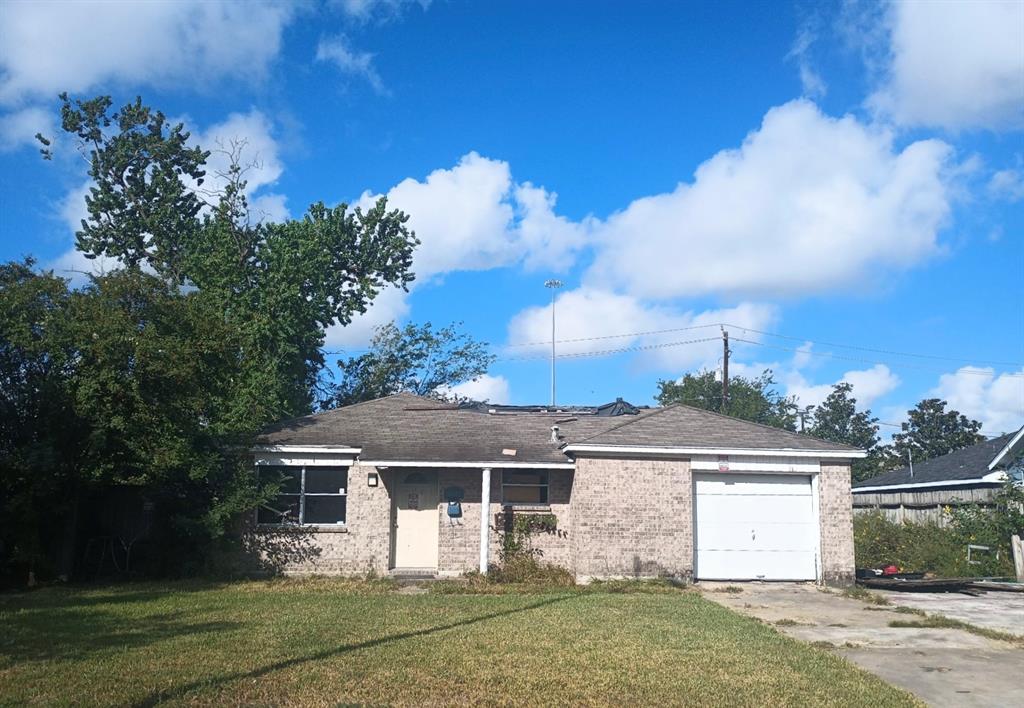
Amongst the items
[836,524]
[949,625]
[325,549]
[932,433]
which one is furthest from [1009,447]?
[932,433]

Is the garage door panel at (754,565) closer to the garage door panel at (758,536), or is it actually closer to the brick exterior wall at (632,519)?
the garage door panel at (758,536)

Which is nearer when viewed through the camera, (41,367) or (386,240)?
(41,367)

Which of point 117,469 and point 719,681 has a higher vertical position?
point 117,469

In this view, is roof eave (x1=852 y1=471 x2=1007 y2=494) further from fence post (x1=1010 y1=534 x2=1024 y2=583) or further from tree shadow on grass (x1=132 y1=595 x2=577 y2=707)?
tree shadow on grass (x1=132 y1=595 x2=577 y2=707)

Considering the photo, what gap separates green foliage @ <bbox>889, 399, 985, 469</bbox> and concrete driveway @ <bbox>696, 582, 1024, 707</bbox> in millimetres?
42245

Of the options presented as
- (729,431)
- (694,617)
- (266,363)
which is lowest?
(694,617)

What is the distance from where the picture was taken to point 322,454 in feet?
61.5

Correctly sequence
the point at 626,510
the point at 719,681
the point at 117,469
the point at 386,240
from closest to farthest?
the point at 719,681
the point at 117,469
the point at 626,510
the point at 386,240

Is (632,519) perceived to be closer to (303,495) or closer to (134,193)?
(303,495)

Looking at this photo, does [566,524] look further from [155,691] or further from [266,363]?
[155,691]

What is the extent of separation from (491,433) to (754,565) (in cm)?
643

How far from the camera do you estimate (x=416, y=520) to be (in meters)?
19.1

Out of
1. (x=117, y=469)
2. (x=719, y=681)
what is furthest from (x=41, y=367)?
(x=719, y=681)

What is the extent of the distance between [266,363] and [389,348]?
49.8 ft
